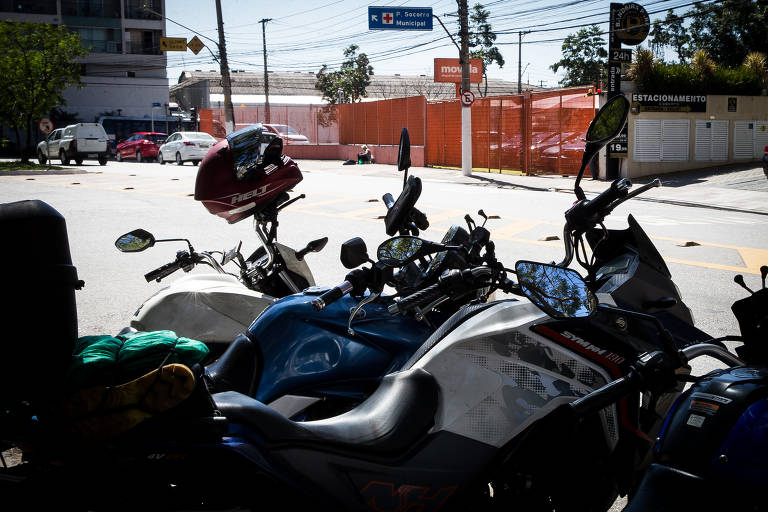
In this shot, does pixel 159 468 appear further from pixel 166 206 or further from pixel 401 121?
pixel 401 121

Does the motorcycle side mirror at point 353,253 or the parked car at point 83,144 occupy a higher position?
the parked car at point 83,144

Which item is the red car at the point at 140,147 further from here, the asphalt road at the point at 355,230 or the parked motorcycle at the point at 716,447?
the parked motorcycle at the point at 716,447

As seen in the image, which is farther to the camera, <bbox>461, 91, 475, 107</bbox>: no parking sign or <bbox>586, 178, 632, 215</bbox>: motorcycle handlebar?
<bbox>461, 91, 475, 107</bbox>: no parking sign

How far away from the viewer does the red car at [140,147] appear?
3628 centimetres

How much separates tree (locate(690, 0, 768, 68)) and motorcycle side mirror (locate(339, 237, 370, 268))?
40744mm

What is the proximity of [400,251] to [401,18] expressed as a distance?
93.7 ft

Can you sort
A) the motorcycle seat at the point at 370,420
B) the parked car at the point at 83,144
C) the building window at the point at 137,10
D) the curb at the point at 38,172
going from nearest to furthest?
the motorcycle seat at the point at 370,420, the curb at the point at 38,172, the parked car at the point at 83,144, the building window at the point at 137,10

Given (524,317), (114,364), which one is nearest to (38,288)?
(114,364)

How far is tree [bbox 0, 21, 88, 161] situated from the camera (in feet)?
101

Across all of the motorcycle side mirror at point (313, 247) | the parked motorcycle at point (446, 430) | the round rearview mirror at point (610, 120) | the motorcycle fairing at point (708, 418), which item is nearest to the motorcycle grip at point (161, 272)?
the motorcycle side mirror at point (313, 247)

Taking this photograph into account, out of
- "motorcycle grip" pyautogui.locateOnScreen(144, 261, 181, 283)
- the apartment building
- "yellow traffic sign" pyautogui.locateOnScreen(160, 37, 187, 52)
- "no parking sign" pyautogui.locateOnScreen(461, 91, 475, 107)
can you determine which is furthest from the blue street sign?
the apartment building

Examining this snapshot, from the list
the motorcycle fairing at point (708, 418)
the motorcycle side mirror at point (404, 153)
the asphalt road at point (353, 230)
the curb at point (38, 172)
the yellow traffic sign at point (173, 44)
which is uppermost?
the yellow traffic sign at point (173, 44)

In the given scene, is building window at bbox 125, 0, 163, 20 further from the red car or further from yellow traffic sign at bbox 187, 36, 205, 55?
the red car

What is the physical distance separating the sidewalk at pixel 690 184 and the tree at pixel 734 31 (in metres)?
20.9
